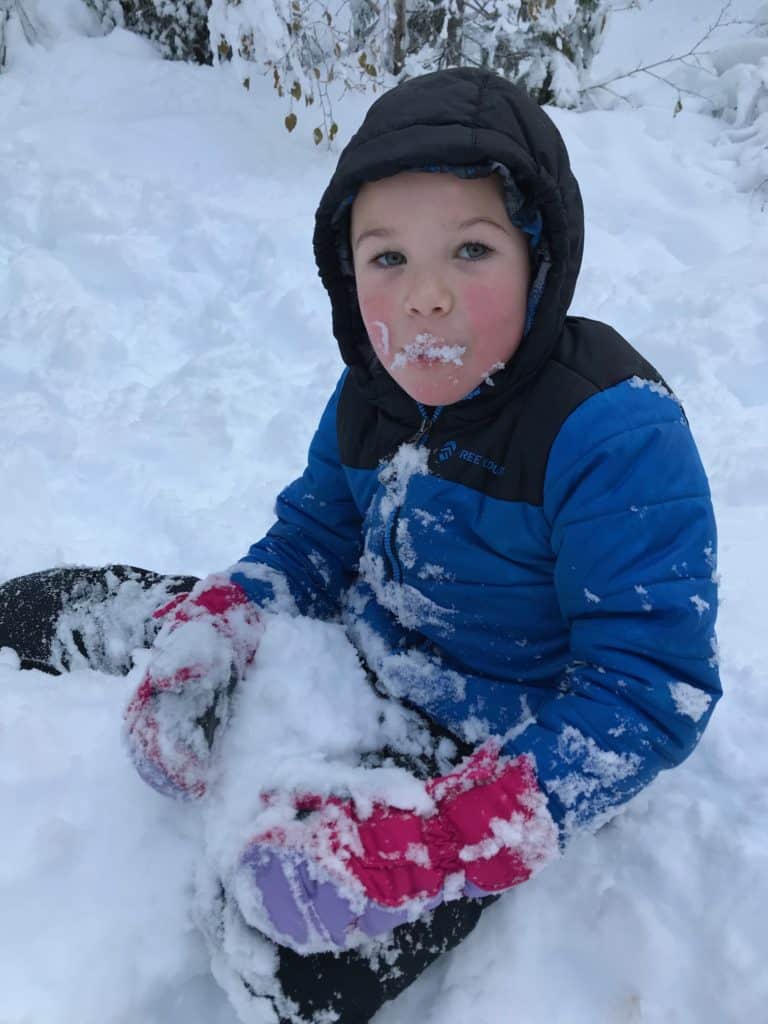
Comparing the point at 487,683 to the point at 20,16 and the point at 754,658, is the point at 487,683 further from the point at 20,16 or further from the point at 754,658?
the point at 20,16

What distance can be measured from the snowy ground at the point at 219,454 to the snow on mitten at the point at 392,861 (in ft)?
0.89

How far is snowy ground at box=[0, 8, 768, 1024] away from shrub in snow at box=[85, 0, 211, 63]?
148mm

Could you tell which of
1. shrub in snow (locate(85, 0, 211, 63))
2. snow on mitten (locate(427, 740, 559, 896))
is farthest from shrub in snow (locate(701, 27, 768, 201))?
snow on mitten (locate(427, 740, 559, 896))

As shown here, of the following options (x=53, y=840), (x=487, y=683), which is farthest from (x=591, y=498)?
(x=53, y=840)

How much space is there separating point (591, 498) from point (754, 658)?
87cm

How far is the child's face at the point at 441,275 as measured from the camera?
1122 mm

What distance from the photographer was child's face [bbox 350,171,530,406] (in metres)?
1.12

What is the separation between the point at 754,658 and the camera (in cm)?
173

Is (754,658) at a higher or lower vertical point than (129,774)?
higher

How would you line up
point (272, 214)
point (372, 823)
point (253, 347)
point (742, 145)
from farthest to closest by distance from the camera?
point (742, 145)
point (272, 214)
point (253, 347)
point (372, 823)

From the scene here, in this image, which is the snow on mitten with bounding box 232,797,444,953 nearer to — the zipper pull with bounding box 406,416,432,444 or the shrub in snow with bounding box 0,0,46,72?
the zipper pull with bounding box 406,416,432,444

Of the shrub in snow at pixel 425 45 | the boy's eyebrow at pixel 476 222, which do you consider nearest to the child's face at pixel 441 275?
the boy's eyebrow at pixel 476 222

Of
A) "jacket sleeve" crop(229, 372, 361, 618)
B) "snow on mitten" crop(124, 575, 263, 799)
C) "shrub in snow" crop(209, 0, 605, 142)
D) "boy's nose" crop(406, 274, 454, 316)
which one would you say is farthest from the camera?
"shrub in snow" crop(209, 0, 605, 142)

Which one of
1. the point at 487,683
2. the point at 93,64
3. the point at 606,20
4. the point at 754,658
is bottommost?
the point at 754,658
